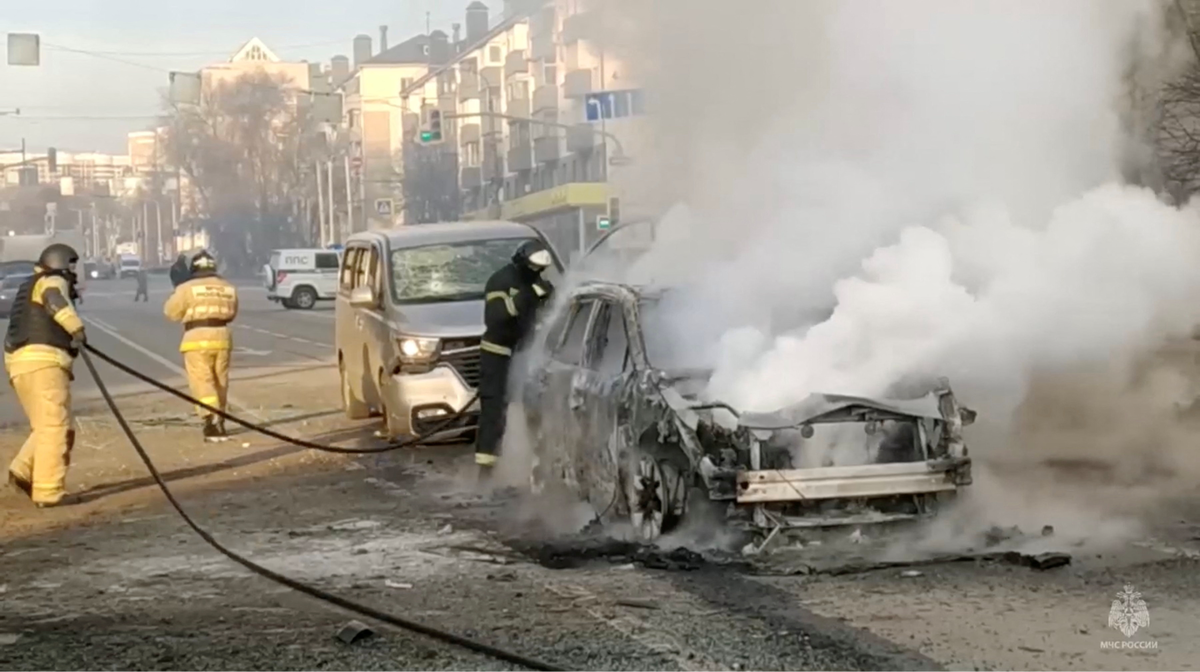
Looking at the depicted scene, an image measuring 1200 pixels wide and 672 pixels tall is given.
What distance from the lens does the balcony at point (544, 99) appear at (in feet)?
150

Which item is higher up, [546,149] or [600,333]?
[546,149]

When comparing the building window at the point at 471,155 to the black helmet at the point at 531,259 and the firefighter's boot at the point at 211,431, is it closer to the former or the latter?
the firefighter's boot at the point at 211,431

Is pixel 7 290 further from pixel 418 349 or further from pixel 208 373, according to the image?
pixel 418 349

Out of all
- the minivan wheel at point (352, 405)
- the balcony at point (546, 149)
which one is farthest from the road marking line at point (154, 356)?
the balcony at point (546, 149)

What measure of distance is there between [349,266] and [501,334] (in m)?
4.95

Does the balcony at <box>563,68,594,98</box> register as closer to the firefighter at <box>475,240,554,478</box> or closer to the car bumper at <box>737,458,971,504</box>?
the firefighter at <box>475,240,554,478</box>

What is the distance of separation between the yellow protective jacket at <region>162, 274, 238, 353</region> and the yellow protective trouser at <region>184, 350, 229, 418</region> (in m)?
0.05

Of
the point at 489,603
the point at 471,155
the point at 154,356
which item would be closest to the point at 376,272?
the point at 489,603

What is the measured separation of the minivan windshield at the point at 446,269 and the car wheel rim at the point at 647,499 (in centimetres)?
528

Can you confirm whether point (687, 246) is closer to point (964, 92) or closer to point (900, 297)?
point (964, 92)

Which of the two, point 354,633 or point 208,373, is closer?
point 354,633

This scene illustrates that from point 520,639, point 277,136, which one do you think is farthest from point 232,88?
point 520,639

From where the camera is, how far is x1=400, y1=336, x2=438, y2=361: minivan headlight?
12586 millimetres

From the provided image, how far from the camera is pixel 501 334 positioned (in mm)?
11008
